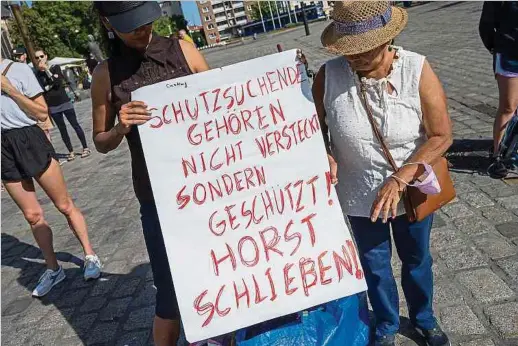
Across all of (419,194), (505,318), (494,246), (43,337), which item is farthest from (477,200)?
(43,337)

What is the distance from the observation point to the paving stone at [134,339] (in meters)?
2.97

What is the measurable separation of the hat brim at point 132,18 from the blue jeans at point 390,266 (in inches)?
48.3

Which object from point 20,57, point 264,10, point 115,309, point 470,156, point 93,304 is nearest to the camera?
point 115,309

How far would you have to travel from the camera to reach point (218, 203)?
200 cm

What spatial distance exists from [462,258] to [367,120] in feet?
5.44

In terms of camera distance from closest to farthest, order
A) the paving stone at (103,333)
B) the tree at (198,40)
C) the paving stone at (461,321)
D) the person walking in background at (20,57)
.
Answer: the paving stone at (461,321), the paving stone at (103,333), the person walking in background at (20,57), the tree at (198,40)

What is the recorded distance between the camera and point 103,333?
316cm

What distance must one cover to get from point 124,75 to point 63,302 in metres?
2.36

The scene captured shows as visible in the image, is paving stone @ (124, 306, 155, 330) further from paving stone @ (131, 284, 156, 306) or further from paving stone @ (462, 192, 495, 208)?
paving stone @ (462, 192, 495, 208)

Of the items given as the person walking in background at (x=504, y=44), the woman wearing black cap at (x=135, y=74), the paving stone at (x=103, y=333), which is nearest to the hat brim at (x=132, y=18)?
the woman wearing black cap at (x=135, y=74)

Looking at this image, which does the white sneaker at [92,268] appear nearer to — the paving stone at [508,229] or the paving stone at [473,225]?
the paving stone at [473,225]

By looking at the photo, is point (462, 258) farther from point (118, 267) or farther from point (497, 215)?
point (118, 267)

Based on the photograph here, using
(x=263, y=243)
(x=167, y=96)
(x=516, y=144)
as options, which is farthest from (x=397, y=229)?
(x=516, y=144)

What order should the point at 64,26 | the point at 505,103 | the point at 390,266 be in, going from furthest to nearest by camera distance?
1. the point at 64,26
2. the point at 505,103
3. the point at 390,266
